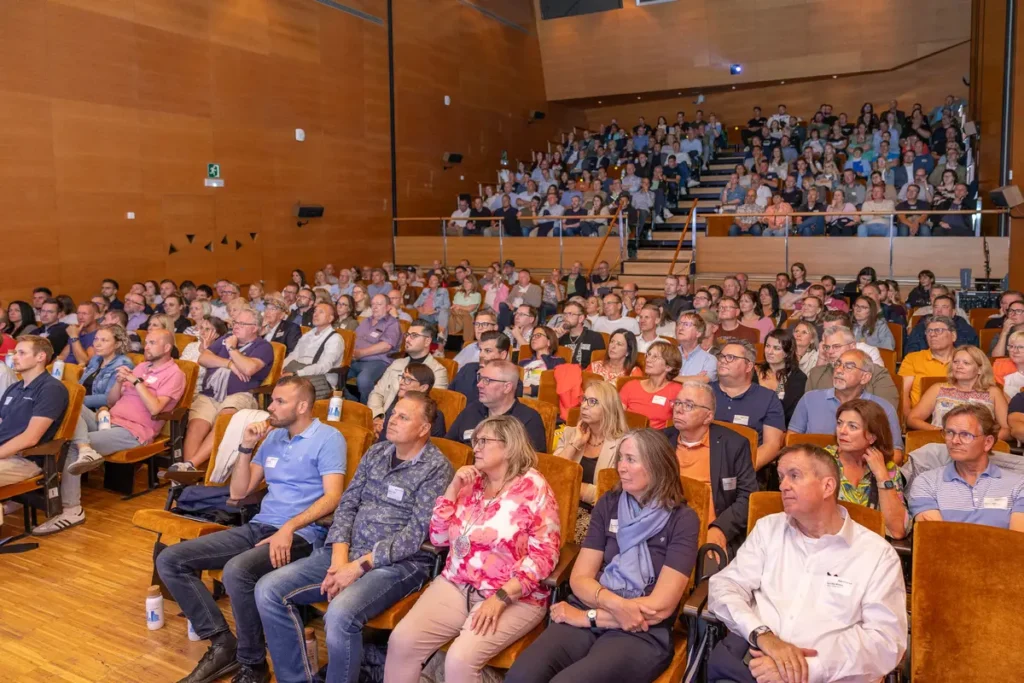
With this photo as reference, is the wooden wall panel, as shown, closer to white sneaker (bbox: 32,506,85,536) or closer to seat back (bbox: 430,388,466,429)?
seat back (bbox: 430,388,466,429)

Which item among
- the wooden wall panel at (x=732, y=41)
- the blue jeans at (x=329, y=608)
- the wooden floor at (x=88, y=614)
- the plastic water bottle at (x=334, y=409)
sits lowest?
the wooden floor at (x=88, y=614)

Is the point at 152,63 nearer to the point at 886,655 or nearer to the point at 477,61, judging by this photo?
the point at 477,61

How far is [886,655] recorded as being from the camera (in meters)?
2.06

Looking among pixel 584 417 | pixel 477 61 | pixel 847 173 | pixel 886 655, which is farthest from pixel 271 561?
pixel 477 61

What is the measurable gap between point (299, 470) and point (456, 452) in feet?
2.07

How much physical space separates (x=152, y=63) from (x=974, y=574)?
9656mm

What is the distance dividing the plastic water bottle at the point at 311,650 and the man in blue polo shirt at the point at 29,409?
2166 millimetres

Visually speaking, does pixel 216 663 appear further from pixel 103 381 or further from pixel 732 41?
pixel 732 41

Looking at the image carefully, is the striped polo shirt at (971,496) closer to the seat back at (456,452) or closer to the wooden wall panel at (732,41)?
the seat back at (456,452)

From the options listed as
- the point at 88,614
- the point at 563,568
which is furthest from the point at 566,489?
the point at 88,614

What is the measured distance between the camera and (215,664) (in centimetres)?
291

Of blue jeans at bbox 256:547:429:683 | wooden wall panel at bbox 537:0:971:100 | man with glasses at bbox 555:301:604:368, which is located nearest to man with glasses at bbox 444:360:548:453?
blue jeans at bbox 256:547:429:683

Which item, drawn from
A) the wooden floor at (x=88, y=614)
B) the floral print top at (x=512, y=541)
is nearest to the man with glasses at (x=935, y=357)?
the floral print top at (x=512, y=541)

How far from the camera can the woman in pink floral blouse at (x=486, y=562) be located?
2455 millimetres
